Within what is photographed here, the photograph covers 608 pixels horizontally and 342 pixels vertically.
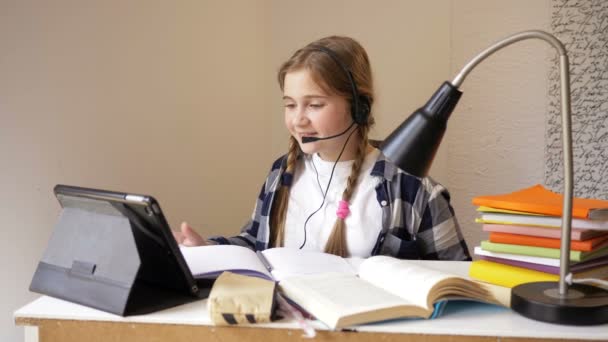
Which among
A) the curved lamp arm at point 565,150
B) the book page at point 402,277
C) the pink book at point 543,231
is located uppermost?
the curved lamp arm at point 565,150

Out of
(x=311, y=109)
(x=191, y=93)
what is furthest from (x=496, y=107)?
(x=191, y=93)

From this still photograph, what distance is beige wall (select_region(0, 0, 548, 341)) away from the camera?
4.35 ft

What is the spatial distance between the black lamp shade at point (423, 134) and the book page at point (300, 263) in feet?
0.92

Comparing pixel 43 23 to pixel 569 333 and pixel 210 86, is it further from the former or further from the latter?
pixel 569 333

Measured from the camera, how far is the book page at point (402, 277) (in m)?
0.81

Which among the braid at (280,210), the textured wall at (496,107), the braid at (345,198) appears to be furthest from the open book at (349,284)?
the textured wall at (496,107)

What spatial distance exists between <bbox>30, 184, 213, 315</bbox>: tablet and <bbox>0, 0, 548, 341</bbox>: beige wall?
49 cm

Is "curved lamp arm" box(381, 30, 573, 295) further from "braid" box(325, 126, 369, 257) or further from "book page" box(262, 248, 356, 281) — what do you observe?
"braid" box(325, 126, 369, 257)

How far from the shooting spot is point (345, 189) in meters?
1.48

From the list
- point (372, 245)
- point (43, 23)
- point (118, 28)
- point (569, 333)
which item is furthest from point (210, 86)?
point (569, 333)

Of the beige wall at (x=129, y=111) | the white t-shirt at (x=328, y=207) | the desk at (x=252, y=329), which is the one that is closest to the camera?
the desk at (x=252, y=329)

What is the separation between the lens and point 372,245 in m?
1.41

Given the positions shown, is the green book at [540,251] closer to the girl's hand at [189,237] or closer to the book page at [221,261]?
the book page at [221,261]

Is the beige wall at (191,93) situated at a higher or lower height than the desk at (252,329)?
higher
